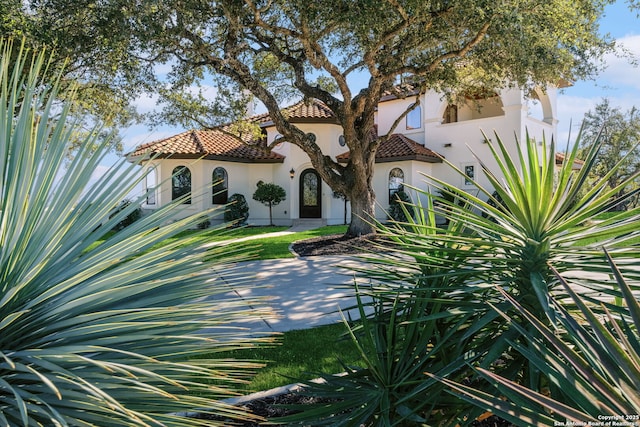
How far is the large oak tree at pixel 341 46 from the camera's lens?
32.6 ft

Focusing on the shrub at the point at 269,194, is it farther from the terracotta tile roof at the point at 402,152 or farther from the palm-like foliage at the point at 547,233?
the palm-like foliage at the point at 547,233

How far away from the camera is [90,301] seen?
1676mm

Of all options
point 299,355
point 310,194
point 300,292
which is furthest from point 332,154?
point 299,355

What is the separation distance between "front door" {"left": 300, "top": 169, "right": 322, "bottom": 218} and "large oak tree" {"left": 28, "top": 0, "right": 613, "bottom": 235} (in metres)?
7.94

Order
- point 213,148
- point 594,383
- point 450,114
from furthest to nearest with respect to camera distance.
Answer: point 213,148, point 450,114, point 594,383

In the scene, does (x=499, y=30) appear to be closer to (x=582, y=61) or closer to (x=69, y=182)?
(x=582, y=61)

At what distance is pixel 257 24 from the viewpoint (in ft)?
38.2

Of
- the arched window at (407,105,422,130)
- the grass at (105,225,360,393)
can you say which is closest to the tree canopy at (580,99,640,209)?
the arched window at (407,105,422,130)

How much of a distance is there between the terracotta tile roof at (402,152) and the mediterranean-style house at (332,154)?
0.05 metres

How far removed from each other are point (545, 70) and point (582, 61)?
2337 millimetres

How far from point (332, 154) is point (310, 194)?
2.71 meters

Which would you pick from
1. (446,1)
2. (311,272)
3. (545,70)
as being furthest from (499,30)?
(311,272)

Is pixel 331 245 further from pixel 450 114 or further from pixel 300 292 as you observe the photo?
pixel 450 114

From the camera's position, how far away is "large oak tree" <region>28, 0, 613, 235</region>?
9938 mm
